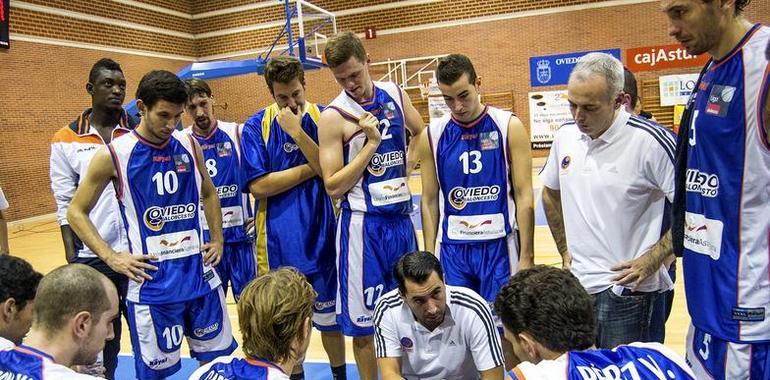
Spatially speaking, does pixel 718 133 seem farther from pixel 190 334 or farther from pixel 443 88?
pixel 190 334

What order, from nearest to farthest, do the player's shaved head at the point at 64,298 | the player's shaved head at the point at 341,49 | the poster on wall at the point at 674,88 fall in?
the player's shaved head at the point at 64,298 < the player's shaved head at the point at 341,49 < the poster on wall at the point at 674,88

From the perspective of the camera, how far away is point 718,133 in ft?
6.03

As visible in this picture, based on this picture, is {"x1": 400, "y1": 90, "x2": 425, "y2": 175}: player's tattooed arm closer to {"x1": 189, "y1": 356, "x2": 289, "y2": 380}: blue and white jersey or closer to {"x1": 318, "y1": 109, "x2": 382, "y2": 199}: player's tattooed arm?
{"x1": 318, "y1": 109, "x2": 382, "y2": 199}: player's tattooed arm

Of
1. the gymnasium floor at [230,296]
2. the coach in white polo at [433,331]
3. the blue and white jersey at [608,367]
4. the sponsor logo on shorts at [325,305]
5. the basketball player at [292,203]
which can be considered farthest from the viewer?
the gymnasium floor at [230,296]

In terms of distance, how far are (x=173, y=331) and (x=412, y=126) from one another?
1872 millimetres

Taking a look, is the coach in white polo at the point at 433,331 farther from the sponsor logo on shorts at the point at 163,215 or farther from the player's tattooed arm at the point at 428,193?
the sponsor logo on shorts at the point at 163,215

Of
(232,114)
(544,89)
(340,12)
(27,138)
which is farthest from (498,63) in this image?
(27,138)

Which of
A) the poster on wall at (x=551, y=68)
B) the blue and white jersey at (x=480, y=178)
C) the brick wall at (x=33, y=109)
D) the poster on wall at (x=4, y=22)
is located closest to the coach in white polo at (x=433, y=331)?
the blue and white jersey at (x=480, y=178)

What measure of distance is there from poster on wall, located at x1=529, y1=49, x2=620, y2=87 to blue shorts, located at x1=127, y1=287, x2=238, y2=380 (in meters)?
14.9

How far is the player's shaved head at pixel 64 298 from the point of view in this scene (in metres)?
1.99

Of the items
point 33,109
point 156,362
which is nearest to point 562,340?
point 156,362

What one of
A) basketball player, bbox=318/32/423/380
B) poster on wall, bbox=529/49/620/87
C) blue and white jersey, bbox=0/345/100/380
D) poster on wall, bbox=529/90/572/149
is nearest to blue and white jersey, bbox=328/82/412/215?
basketball player, bbox=318/32/423/380

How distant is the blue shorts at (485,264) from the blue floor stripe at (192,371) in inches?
52.2

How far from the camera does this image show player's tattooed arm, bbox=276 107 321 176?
10.8 feet
